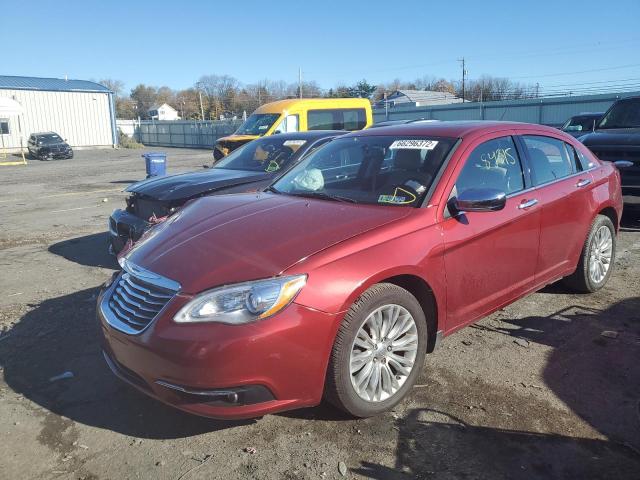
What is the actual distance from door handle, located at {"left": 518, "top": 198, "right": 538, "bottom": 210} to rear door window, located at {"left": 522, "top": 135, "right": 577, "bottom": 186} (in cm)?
22

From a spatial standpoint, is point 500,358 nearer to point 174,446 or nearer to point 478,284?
point 478,284

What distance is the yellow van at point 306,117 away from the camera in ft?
53.7

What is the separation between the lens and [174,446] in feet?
9.68

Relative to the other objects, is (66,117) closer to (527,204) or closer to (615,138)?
(615,138)

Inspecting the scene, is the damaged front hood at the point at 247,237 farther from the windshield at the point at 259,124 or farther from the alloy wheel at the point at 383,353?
the windshield at the point at 259,124

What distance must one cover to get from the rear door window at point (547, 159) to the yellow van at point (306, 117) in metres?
12.0

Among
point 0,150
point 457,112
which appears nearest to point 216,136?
point 0,150

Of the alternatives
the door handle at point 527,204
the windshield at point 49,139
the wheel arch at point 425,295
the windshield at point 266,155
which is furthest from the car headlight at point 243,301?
the windshield at point 49,139

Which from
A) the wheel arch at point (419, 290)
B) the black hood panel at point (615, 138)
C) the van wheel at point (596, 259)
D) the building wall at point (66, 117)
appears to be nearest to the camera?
the wheel arch at point (419, 290)

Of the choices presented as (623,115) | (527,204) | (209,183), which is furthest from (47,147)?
(527,204)

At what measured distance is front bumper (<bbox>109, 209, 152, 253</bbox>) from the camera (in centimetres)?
608

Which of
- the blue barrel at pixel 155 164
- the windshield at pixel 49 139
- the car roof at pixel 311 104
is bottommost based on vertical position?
the blue barrel at pixel 155 164

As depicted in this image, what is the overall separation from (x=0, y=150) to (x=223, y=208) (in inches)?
1611

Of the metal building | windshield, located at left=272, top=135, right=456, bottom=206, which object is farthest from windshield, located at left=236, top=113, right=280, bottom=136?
the metal building
